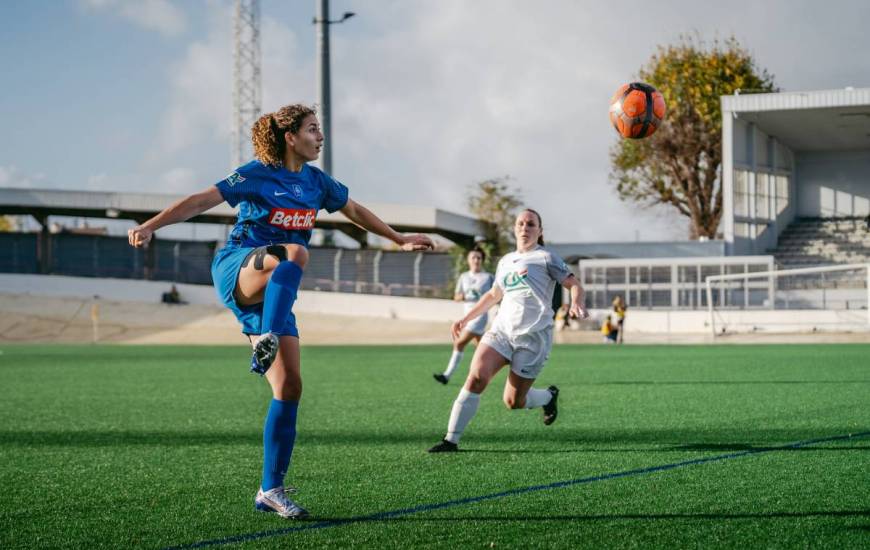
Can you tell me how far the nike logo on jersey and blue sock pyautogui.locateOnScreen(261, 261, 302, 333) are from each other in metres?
0.42

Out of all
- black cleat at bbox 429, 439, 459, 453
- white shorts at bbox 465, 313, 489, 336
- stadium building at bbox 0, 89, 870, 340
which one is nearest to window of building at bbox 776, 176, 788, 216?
stadium building at bbox 0, 89, 870, 340

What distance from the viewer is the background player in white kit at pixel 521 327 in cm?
770

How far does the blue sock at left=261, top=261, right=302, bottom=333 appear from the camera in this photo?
16.4 ft

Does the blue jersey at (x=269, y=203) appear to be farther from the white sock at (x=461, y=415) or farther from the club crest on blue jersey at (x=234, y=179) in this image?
the white sock at (x=461, y=415)

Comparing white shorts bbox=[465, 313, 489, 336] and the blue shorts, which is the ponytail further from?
white shorts bbox=[465, 313, 489, 336]

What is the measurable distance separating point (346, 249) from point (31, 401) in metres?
37.1

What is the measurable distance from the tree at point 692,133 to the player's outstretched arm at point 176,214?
159ft

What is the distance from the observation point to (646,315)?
128ft

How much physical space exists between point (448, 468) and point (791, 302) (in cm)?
3135

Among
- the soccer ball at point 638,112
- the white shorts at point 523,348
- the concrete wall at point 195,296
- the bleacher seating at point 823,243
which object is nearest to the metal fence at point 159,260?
the concrete wall at point 195,296

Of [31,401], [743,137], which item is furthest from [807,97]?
[31,401]

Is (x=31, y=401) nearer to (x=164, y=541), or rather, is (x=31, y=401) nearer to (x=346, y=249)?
(x=164, y=541)

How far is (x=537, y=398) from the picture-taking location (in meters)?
8.42

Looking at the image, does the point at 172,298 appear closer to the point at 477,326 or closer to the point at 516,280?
the point at 477,326
